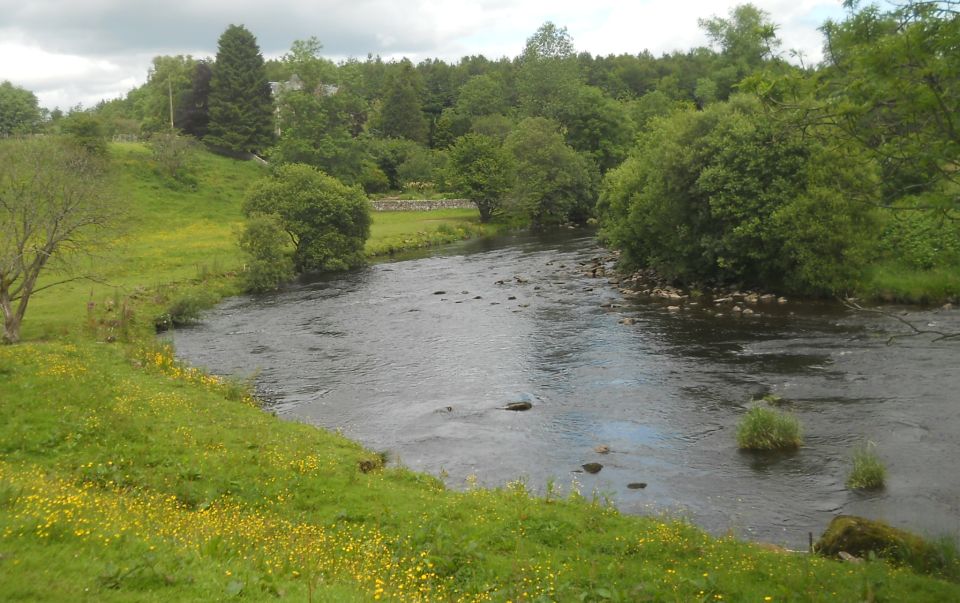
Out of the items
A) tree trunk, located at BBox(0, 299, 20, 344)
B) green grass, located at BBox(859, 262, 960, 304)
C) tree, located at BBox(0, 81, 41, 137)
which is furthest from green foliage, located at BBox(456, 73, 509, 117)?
tree trunk, located at BBox(0, 299, 20, 344)

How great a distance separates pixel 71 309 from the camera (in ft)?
111

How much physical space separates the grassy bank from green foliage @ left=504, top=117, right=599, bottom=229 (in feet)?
186

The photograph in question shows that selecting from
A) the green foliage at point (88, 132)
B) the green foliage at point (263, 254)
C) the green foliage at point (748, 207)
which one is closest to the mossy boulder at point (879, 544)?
the green foliage at point (748, 207)

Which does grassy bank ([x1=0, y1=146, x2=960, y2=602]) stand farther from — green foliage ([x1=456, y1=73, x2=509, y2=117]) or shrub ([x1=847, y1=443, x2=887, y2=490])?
green foliage ([x1=456, y1=73, x2=509, y2=117])

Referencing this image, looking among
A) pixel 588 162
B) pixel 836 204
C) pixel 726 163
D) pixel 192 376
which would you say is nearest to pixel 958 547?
pixel 192 376

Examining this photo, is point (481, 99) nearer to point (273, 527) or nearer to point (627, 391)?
point (627, 391)

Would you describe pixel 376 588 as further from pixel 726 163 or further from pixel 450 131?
pixel 450 131

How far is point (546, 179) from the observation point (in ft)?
246

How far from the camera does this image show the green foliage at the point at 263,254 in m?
44.7

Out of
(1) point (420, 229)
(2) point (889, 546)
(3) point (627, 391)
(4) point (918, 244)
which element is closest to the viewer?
(2) point (889, 546)

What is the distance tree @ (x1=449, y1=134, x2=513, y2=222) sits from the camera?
76.9 m

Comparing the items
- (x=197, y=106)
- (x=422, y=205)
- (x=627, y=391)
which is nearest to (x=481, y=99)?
(x=422, y=205)

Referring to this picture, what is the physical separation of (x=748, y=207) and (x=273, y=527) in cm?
2985

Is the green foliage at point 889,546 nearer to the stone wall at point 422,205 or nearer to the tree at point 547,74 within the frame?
the stone wall at point 422,205
